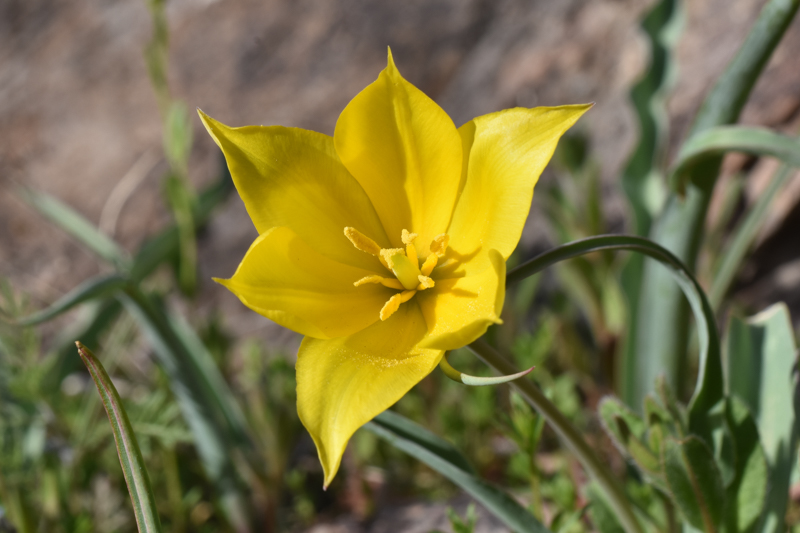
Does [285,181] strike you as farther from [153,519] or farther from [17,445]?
[17,445]

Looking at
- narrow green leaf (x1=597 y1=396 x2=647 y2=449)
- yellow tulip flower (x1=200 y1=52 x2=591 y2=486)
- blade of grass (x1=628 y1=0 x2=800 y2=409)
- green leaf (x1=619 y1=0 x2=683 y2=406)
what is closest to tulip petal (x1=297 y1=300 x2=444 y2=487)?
yellow tulip flower (x1=200 y1=52 x2=591 y2=486)

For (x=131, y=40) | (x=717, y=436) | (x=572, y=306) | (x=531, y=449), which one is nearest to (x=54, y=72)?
(x=131, y=40)

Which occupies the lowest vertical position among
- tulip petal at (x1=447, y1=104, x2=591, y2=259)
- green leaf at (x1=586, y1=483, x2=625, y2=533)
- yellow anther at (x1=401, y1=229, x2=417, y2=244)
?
green leaf at (x1=586, y1=483, x2=625, y2=533)

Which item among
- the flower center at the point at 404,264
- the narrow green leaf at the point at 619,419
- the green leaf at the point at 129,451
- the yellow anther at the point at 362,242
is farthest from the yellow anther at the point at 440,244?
the green leaf at the point at 129,451

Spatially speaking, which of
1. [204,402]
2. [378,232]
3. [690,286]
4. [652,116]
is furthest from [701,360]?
[204,402]

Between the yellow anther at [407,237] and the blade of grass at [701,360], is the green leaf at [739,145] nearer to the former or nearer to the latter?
the blade of grass at [701,360]

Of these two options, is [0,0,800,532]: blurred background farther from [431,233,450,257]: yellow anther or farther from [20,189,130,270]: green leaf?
[431,233,450,257]: yellow anther

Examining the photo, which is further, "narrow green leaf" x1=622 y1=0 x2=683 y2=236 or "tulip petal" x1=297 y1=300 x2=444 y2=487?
"narrow green leaf" x1=622 y1=0 x2=683 y2=236
